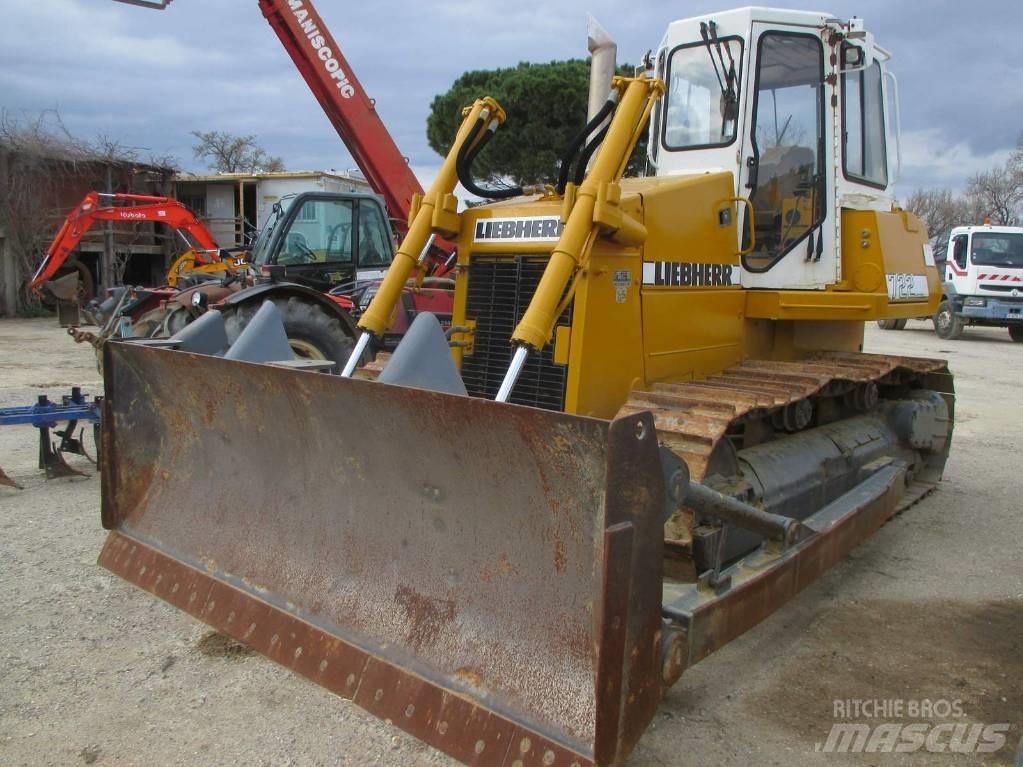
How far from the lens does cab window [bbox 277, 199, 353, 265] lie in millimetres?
8430

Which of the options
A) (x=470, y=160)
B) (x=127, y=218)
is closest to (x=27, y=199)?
(x=127, y=218)

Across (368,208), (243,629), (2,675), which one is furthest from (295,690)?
(368,208)

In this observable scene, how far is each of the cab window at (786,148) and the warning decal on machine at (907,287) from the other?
59 cm

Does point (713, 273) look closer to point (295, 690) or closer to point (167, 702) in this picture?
point (295, 690)

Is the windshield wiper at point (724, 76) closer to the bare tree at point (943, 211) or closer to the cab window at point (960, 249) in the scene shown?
the cab window at point (960, 249)

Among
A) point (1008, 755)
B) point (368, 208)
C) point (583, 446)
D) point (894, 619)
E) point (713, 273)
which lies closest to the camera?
point (583, 446)

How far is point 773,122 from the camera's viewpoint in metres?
4.63

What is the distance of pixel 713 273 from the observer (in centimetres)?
439

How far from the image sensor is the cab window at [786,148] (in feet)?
15.0

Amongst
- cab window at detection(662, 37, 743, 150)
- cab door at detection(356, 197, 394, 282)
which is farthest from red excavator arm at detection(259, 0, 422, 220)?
cab window at detection(662, 37, 743, 150)

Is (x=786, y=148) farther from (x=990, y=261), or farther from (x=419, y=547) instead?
(x=990, y=261)

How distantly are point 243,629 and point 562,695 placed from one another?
1.40m

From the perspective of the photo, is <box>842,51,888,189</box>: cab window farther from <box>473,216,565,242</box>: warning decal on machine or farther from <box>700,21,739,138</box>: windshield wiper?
<box>473,216,565,242</box>: warning decal on machine
